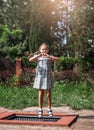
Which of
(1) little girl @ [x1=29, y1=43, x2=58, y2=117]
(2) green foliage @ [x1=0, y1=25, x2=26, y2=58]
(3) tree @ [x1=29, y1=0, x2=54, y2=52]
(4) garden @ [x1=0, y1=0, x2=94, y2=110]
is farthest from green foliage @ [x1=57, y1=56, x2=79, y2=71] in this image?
(1) little girl @ [x1=29, y1=43, x2=58, y2=117]

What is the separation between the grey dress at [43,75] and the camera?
8.66 meters

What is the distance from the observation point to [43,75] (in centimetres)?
870

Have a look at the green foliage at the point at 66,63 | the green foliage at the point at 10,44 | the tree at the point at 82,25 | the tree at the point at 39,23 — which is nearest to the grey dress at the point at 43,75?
the tree at the point at 82,25

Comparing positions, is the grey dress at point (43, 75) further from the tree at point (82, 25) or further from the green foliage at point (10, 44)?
the green foliage at point (10, 44)

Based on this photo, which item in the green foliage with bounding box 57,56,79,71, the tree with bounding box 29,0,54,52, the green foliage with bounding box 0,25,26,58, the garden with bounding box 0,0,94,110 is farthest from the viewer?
the green foliage with bounding box 0,25,26,58

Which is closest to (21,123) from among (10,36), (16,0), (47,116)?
(47,116)

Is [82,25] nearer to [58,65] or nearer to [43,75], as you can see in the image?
[58,65]

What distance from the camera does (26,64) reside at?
21.4m

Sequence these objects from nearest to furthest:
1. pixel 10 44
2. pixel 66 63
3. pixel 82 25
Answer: pixel 82 25, pixel 66 63, pixel 10 44

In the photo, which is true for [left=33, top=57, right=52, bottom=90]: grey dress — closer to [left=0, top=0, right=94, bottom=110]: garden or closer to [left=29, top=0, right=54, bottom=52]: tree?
[left=0, top=0, right=94, bottom=110]: garden

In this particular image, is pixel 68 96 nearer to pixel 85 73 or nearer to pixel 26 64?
pixel 85 73

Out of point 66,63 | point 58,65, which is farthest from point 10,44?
point 58,65

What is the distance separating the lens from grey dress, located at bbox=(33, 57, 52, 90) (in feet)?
28.4

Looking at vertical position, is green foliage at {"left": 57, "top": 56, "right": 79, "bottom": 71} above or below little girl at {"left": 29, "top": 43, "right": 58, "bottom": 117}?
above
